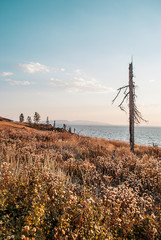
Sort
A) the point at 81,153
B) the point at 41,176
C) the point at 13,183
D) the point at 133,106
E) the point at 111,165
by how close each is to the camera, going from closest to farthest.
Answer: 1. the point at 13,183
2. the point at 41,176
3. the point at 111,165
4. the point at 81,153
5. the point at 133,106

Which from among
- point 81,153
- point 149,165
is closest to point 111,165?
point 149,165

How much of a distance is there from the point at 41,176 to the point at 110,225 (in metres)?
1.82

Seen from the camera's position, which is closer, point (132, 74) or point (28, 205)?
point (28, 205)

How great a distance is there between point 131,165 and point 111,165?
979mm

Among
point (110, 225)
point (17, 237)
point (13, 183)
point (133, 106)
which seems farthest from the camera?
point (133, 106)

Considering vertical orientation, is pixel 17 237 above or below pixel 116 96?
below

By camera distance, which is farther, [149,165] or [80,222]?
[149,165]

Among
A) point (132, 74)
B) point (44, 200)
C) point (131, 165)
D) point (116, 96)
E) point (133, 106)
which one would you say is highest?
point (132, 74)

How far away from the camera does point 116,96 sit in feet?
43.1

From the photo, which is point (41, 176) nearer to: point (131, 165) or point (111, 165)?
point (111, 165)

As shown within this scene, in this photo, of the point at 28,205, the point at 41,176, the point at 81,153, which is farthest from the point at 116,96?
the point at 28,205

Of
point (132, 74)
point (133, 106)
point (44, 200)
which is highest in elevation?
point (132, 74)

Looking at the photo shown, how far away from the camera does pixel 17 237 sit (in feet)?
6.16

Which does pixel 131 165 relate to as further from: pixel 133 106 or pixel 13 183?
pixel 133 106
